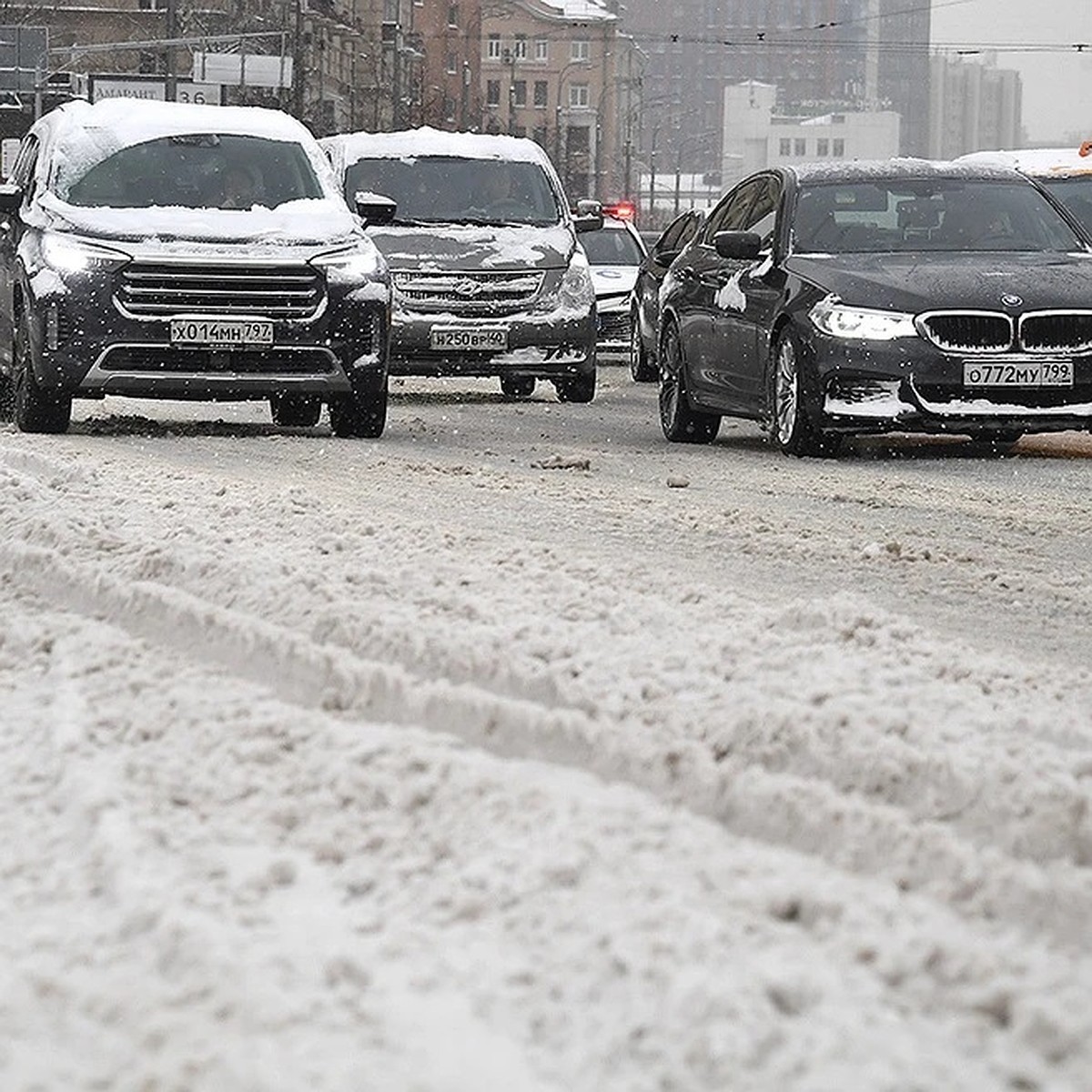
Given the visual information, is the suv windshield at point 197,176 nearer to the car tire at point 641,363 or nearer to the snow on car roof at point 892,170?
the snow on car roof at point 892,170

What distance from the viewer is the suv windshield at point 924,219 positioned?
12914 millimetres

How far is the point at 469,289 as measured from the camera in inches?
719

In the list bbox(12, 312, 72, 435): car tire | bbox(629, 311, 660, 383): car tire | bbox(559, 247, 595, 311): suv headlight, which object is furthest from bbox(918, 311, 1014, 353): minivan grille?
bbox(629, 311, 660, 383): car tire

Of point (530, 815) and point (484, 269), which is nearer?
point (530, 815)

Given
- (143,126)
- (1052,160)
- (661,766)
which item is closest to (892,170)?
(143,126)

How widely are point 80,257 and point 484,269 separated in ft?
18.8

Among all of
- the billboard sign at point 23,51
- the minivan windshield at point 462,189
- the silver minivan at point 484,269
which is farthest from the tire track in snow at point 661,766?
the billboard sign at point 23,51

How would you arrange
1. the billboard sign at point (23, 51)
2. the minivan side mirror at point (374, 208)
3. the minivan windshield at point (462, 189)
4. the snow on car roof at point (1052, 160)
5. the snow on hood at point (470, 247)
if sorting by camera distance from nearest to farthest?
the minivan side mirror at point (374, 208), the snow on hood at point (470, 247), the minivan windshield at point (462, 189), the snow on car roof at point (1052, 160), the billboard sign at point (23, 51)

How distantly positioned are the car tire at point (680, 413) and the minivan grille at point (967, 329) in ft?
7.64

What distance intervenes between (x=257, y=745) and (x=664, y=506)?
5046 mm

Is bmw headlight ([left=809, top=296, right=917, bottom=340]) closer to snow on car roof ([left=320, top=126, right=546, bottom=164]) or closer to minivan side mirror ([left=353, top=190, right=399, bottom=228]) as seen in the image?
minivan side mirror ([left=353, top=190, right=399, bottom=228])

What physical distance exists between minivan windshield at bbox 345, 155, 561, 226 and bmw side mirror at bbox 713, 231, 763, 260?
601cm

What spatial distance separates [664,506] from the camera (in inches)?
364

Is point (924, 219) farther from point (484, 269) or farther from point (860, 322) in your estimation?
point (484, 269)
